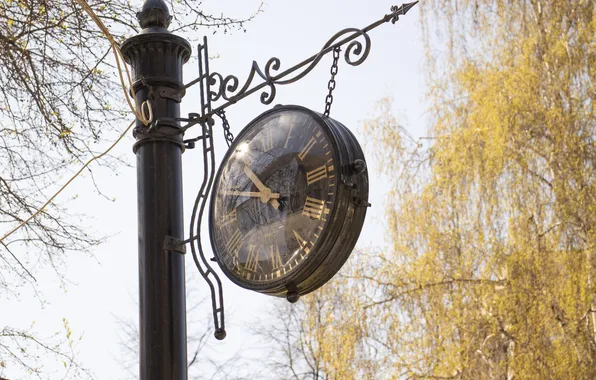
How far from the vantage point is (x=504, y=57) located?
12914 mm

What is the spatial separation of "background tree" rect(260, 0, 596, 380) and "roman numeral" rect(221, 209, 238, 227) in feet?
25.0

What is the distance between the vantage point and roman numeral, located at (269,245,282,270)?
340 cm

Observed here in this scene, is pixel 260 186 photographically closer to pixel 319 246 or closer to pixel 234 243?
pixel 234 243

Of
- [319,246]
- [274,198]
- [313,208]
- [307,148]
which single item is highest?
[307,148]

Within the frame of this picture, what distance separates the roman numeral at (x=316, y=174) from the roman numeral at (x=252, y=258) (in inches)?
13.1

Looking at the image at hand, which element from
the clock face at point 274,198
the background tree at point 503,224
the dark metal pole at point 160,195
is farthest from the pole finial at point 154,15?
the background tree at point 503,224

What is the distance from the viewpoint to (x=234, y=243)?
11.8ft

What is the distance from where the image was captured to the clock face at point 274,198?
3.33 m

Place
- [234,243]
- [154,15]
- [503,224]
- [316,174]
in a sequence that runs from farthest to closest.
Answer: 1. [503,224]
2. [154,15]
3. [234,243]
4. [316,174]

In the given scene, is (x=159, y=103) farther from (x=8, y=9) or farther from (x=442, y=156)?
(x=442, y=156)

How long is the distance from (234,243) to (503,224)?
868 centimetres

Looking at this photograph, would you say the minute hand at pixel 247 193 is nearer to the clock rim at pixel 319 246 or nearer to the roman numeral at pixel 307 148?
the roman numeral at pixel 307 148

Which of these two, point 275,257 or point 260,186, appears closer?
point 275,257

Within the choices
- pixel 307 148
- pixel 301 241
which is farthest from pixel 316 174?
pixel 301 241
